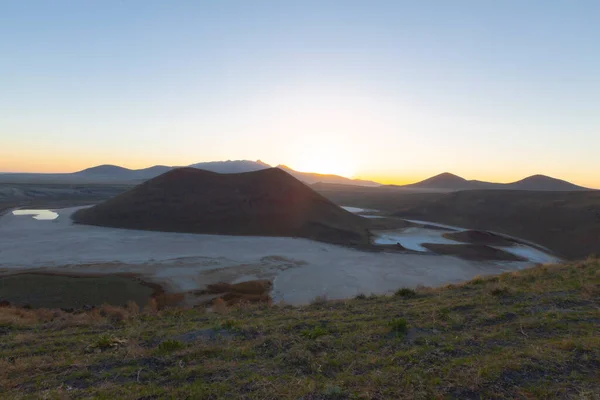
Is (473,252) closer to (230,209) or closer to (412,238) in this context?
(412,238)

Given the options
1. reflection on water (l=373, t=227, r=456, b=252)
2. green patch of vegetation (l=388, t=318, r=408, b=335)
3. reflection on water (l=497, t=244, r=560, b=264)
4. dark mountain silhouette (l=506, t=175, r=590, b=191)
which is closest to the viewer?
green patch of vegetation (l=388, t=318, r=408, b=335)

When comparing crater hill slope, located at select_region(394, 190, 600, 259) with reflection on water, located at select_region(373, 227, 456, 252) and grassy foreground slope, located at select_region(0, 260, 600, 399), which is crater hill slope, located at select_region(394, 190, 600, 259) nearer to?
reflection on water, located at select_region(373, 227, 456, 252)

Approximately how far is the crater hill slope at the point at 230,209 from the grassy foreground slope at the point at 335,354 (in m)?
31.5

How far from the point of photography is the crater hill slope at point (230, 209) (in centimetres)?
4419

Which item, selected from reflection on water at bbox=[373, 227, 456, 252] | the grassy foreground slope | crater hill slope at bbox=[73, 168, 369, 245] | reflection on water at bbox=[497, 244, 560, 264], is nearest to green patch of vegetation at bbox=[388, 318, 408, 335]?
the grassy foreground slope

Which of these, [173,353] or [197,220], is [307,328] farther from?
[197,220]

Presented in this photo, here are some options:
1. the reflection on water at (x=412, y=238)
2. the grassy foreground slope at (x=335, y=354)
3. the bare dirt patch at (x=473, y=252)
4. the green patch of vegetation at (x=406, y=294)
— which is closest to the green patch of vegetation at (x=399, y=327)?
the grassy foreground slope at (x=335, y=354)

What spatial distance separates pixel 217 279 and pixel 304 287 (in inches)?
245

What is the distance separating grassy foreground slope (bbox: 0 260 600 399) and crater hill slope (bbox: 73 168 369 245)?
31455 mm

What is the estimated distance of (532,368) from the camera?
555cm

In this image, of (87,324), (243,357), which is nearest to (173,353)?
(243,357)

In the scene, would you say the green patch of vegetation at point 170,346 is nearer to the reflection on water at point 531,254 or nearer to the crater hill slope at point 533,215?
the reflection on water at point 531,254

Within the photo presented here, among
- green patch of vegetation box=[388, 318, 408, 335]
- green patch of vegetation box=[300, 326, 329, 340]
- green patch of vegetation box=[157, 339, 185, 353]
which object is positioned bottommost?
green patch of vegetation box=[157, 339, 185, 353]

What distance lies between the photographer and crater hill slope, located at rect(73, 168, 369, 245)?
4419 centimetres
